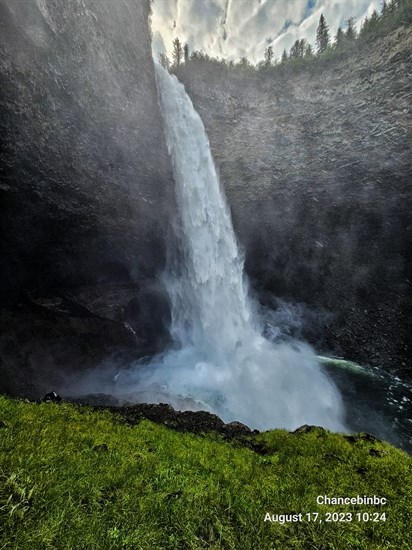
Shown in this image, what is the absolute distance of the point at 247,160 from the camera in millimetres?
22938

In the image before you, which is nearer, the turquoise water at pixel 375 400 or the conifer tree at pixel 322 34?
the turquoise water at pixel 375 400

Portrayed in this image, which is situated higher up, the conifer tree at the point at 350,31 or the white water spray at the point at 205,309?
the conifer tree at the point at 350,31

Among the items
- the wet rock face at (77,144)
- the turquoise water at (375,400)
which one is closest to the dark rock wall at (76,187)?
the wet rock face at (77,144)

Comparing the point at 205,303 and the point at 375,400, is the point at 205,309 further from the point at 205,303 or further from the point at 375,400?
the point at 375,400

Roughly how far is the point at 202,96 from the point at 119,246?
50.1ft

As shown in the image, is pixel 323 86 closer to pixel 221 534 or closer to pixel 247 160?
pixel 247 160

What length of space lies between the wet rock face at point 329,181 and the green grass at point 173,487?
54.6 feet

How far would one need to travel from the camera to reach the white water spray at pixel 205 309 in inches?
595

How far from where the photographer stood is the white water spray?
15109 mm

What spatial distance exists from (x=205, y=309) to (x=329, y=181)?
13.8m

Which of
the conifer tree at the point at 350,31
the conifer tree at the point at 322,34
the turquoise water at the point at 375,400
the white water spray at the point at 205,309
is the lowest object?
the turquoise water at the point at 375,400

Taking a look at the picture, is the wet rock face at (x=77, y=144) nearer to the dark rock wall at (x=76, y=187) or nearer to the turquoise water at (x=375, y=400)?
the dark rock wall at (x=76, y=187)

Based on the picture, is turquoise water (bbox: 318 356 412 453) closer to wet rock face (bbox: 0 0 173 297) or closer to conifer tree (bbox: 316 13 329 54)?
wet rock face (bbox: 0 0 173 297)

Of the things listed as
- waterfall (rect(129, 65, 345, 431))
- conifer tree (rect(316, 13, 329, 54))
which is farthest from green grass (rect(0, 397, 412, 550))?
conifer tree (rect(316, 13, 329, 54))
